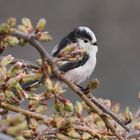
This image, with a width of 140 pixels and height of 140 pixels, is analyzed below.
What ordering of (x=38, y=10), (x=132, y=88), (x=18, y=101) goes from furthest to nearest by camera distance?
(x=38, y=10), (x=132, y=88), (x=18, y=101)

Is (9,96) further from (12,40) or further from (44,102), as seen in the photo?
(12,40)

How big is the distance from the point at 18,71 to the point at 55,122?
0.62 ft

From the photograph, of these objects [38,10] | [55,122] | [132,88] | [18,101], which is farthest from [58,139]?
[38,10]

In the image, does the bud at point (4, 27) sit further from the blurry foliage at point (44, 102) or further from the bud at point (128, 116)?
the bud at point (128, 116)

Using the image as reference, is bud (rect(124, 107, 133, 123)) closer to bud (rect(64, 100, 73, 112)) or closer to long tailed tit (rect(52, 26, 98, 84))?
bud (rect(64, 100, 73, 112))

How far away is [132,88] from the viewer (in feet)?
24.7

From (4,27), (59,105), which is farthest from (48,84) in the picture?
(4,27)

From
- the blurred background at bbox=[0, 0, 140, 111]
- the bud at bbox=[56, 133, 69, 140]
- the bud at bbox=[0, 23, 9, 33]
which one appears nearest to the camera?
the bud at bbox=[0, 23, 9, 33]

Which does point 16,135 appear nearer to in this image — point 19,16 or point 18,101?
point 18,101

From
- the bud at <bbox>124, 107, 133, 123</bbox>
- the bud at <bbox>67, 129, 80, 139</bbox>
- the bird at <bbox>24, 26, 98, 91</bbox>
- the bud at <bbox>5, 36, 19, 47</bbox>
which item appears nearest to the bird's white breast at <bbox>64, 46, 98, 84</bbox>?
the bird at <bbox>24, 26, 98, 91</bbox>

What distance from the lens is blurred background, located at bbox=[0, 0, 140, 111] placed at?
24.9 feet

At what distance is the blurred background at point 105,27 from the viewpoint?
758 centimetres

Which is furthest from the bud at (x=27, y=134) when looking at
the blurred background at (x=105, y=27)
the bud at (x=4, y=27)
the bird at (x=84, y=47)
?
the blurred background at (x=105, y=27)

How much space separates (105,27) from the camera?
8.06 m
